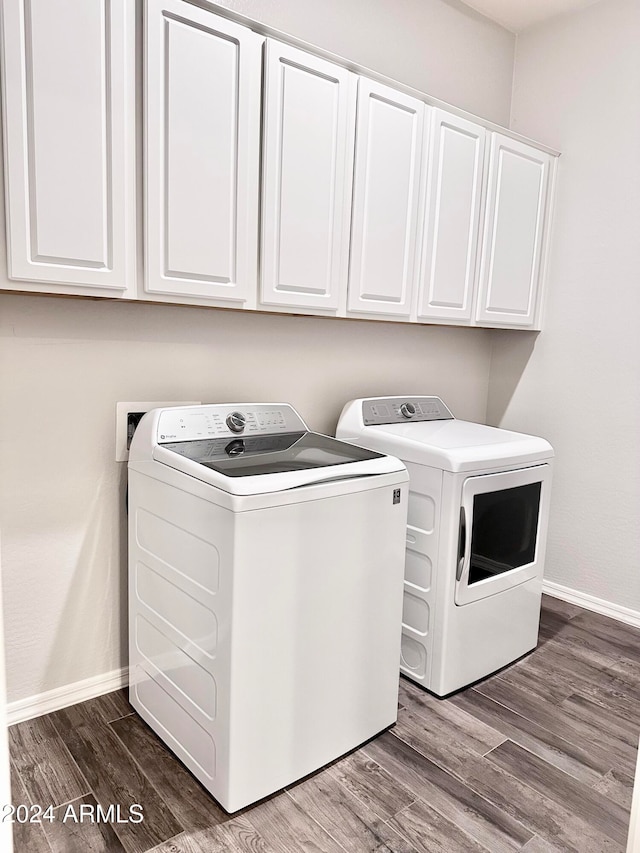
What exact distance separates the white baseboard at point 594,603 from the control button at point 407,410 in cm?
114

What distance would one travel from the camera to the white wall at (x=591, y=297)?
2607 millimetres

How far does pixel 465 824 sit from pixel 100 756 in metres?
0.97

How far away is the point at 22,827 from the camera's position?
1.46 metres

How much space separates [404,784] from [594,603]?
1535 mm

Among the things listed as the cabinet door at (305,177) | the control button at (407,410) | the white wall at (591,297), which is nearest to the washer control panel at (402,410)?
the control button at (407,410)

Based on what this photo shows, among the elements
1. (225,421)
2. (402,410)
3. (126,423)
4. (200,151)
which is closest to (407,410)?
(402,410)

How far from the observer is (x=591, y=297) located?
2750 millimetres

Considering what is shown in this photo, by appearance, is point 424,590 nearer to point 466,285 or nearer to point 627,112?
point 466,285

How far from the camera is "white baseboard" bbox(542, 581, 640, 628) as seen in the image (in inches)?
105

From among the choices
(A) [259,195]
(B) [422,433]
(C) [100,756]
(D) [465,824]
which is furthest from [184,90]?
(D) [465,824]

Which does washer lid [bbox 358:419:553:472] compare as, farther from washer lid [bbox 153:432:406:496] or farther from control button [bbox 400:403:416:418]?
washer lid [bbox 153:432:406:496]

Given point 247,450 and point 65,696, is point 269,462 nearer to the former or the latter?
point 247,450

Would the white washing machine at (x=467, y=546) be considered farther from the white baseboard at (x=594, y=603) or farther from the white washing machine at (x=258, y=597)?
the white baseboard at (x=594, y=603)

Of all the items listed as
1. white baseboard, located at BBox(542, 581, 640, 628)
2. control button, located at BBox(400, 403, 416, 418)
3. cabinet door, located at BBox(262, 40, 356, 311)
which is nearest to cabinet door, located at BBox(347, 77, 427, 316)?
cabinet door, located at BBox(262, 40, 356, 311)
